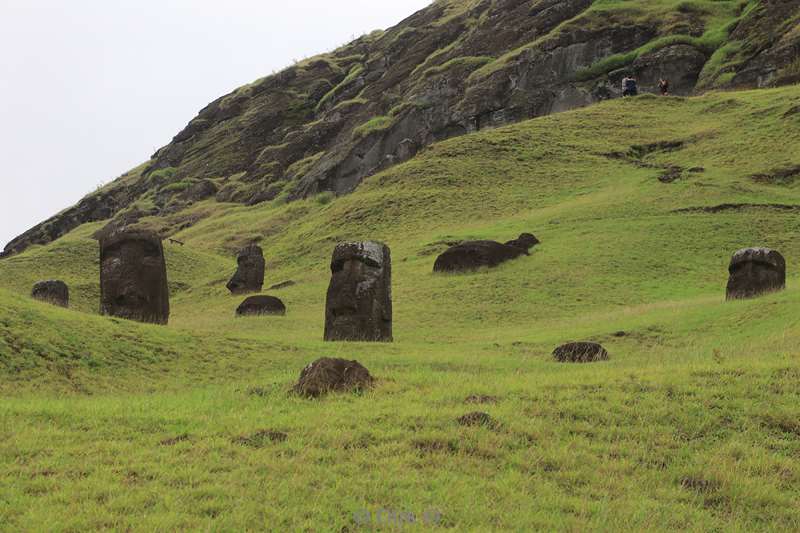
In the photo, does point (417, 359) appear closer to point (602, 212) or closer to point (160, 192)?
point (602, 212)

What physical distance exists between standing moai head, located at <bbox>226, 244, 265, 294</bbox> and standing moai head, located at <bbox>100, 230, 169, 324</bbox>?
14069 mm

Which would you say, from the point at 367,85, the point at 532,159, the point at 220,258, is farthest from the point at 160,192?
the point at 532,159

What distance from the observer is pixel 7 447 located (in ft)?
26.6

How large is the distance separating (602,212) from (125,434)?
34.9m

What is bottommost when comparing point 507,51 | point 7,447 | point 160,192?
point 7,447

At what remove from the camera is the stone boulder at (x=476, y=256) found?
3350 cm

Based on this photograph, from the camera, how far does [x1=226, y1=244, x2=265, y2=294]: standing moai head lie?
3881 centimetres

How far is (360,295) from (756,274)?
38.2 ft

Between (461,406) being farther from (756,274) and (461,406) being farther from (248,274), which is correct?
(248,274)

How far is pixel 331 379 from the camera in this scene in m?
11.0

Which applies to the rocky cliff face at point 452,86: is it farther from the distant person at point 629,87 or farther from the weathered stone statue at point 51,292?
the weathered stone statue at point 51,292

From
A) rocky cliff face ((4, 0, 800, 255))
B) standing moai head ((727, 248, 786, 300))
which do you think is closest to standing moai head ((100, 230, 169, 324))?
standing moai head ((727, 248, 786, 300))

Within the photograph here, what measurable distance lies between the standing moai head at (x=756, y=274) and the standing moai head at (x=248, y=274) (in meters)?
23.9

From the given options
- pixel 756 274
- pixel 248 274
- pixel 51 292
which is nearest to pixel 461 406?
pixel 756 274
